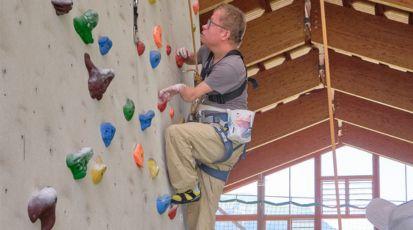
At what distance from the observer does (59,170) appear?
1.52 metres

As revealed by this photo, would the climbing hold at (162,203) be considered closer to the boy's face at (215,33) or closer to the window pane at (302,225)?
the boy's face at (215,33)

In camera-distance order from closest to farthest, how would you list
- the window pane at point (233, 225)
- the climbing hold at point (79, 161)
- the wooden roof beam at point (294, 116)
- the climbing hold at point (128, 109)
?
the climbing hold at point (79, 161)
the climbing hold at point (128, 109)
the wooden roof beam at point (294, 116)
the window pane at point (233, 225)

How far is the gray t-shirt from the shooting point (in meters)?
2.46

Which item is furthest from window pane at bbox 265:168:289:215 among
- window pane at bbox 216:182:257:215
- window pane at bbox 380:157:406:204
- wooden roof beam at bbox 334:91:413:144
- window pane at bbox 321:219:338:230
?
wooden roof beam at bbox 334:91:413:144

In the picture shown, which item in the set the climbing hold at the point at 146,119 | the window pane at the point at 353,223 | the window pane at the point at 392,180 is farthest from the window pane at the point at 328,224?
the climbing hold at the point at 146,119

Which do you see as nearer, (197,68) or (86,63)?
(86,63)

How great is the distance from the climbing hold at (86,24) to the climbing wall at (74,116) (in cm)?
1

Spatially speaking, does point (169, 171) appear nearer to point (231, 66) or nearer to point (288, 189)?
point (231, 66)

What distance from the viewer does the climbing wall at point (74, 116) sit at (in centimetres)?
134

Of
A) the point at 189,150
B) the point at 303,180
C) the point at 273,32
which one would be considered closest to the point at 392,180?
the point at 303,180

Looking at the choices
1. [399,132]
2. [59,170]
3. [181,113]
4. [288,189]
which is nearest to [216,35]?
[181,113]

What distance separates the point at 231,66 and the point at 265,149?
378 inches

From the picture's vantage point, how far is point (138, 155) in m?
2.11

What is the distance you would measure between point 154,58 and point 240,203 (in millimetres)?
9674
